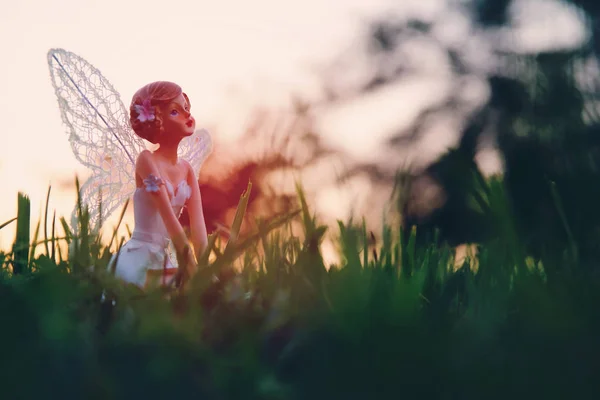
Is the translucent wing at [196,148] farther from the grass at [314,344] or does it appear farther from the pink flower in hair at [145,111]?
the grass at [314,344]

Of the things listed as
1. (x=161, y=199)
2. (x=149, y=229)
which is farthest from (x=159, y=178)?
(x=149, y=229)

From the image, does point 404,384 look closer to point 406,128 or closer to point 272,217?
point 272,217

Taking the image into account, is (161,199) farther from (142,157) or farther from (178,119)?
(178,119)

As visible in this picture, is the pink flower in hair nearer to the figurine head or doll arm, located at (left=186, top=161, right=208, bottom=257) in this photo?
the figurine head

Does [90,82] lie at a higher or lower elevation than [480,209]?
higher

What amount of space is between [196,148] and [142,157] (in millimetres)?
682

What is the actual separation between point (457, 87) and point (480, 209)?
5831 millimetres

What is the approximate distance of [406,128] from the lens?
602 centimetres

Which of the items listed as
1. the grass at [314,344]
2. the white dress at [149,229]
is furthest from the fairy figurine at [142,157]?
the grass at [314,344]

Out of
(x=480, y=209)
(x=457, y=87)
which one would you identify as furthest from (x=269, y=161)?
(x=457, y=87)

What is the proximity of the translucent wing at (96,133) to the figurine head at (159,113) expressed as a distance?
374 mm

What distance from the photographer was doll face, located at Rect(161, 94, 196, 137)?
7.35 feet

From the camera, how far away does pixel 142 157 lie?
2094 mm

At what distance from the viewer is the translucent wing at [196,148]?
2.74 metres
